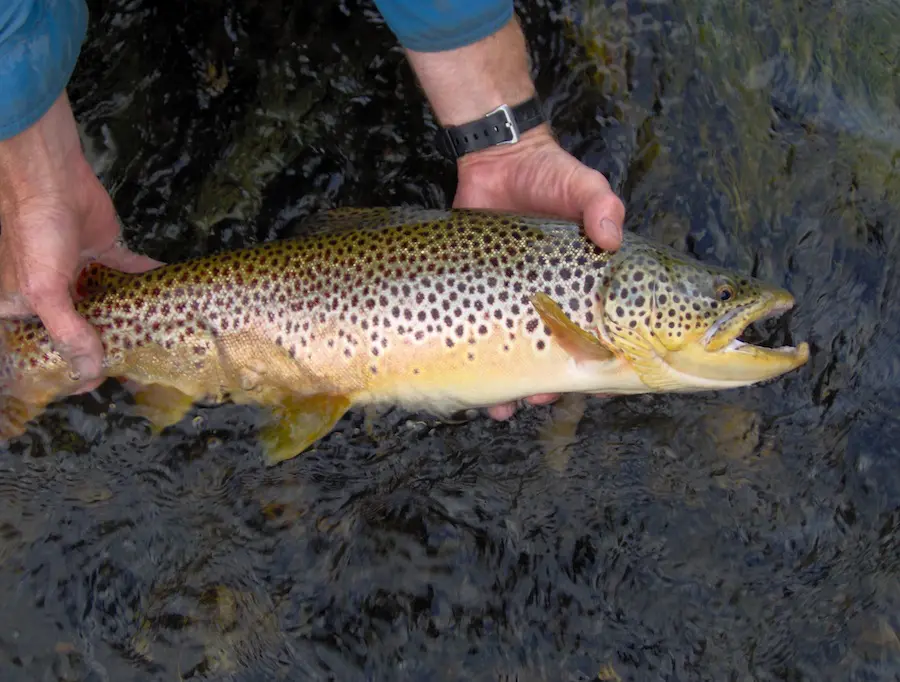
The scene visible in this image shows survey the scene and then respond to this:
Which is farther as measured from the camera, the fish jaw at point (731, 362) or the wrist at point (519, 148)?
the wrist at point (519, 148)

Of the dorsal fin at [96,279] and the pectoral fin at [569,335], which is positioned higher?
the dorsal fin at [96,279]

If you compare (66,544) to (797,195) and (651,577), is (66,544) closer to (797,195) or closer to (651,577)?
(651,577)

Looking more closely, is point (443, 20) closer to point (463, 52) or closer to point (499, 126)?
point (463, 52)

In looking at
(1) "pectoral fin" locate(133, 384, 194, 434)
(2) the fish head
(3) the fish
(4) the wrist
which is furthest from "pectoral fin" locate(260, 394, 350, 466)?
(4) the wrist

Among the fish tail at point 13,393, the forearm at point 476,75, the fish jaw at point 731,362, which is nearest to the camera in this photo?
the fish jaw at point 731,362

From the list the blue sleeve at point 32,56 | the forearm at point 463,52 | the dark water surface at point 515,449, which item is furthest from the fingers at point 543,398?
the blue sleeve at point 32,56

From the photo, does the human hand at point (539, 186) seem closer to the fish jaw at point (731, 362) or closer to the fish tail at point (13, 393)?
the fish jaw at point (731, 362)
